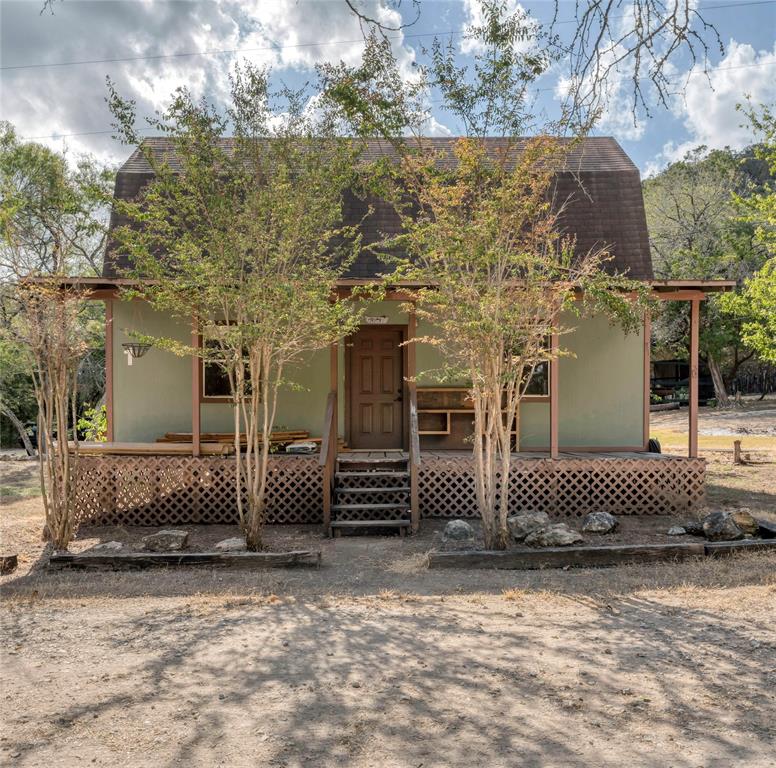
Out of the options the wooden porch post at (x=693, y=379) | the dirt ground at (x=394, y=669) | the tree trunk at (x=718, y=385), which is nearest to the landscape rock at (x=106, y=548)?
the dirt ground at (x=394, y=669)

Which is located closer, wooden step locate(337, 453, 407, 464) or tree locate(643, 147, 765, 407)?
wooden step locate(337, 453, 407, 464)

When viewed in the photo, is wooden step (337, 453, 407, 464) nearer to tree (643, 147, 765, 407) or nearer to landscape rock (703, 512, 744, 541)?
landscape rock (703, 512, 744, 541)

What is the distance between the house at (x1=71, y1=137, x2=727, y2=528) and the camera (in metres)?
10.2

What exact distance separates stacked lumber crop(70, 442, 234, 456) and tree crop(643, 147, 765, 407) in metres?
20.7

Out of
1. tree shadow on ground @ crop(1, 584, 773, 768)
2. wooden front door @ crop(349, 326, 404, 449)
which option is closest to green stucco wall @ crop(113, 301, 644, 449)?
wooden front door @ crop(349, 326, 404, 449)

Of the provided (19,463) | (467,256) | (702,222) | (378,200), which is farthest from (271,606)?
(702,222)

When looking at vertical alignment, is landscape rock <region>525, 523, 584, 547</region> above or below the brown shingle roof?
below

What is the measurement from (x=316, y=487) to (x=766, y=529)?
5728mm

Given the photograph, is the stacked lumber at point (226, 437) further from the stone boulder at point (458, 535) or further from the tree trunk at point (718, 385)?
the tree trunk at point (718, 385)

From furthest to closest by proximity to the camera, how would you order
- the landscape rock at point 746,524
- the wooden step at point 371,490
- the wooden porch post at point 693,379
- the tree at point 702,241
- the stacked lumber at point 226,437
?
1. the tree at point 702,241
2. the stacked lumber at point 226,437
3. the wooden porch post at point 693,379
4. the wooden step at point 371,490
5. the landscape rock at point 746,524

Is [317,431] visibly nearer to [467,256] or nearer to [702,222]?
[467,256]

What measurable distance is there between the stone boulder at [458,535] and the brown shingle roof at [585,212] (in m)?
4.46

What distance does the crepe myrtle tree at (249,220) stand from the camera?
8.06 meters

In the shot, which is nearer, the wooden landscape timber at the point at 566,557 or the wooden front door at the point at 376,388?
the wooden landscape timber at the point at 566,557
